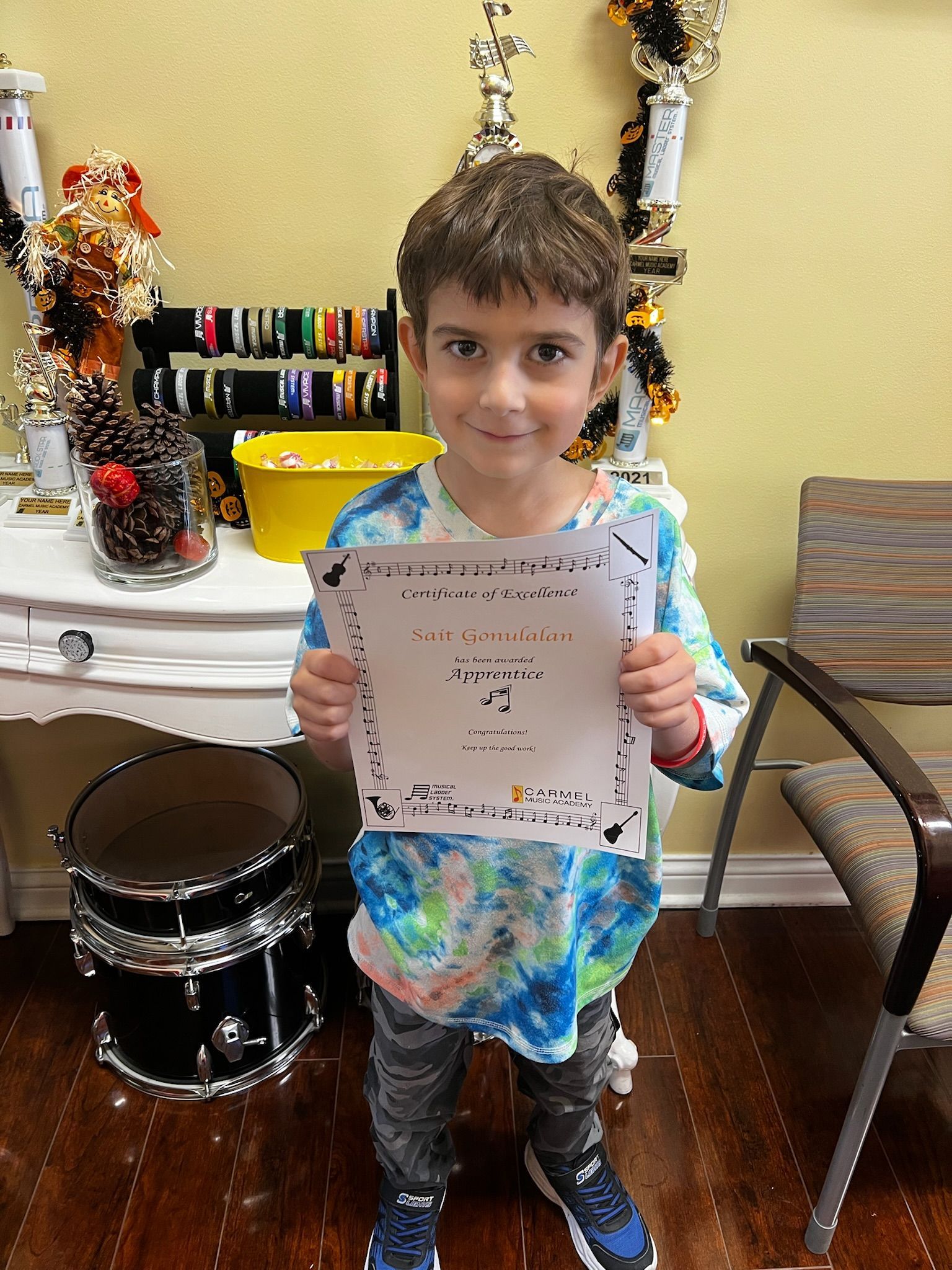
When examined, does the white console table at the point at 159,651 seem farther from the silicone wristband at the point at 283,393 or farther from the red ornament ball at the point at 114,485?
the silicone wristband at the point at 283,393

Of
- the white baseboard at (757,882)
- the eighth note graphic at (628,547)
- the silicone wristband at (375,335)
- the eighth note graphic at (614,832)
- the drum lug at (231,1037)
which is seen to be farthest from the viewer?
the white baseboard at (757,882)

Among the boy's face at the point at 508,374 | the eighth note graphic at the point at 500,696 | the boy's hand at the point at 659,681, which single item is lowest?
the eighth note graphic at the point at 500,696

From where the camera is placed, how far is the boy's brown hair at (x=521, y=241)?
64 centimetres

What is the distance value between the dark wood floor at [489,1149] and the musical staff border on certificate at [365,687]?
2.53ft

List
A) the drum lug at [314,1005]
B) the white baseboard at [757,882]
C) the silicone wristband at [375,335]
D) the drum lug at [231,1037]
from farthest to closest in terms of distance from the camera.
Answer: the white baseboard at [757,882] < the drum lug at [314,1005] < the drum lug at [231,1037] < the silicone wristband at [375,335]

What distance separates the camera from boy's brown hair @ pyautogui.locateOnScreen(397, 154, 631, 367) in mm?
637

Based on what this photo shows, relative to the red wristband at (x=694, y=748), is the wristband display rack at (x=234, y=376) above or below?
above

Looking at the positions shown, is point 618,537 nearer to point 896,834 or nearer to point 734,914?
point 896,834

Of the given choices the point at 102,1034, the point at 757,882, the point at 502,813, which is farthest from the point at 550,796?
the point at 757,882

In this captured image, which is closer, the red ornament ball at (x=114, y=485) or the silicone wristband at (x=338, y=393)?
the red ornament ball at (x=114, y=485)

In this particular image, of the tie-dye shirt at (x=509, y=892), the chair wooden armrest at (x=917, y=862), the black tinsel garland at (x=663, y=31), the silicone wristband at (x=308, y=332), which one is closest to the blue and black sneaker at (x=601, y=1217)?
the tie-dye shirt at (x=509, y=892)

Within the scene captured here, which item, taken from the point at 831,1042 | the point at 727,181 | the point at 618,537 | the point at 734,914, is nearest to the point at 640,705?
the point at 618,537

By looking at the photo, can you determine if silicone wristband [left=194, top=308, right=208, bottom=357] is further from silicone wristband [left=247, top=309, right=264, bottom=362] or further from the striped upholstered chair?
the striped upholstered chair

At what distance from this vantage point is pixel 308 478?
3.44 feet
